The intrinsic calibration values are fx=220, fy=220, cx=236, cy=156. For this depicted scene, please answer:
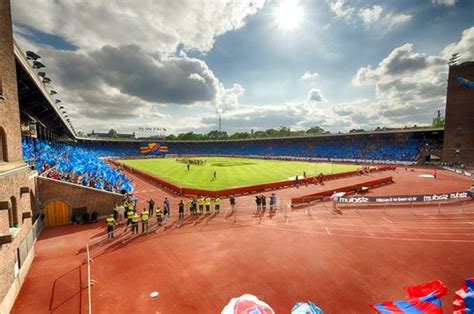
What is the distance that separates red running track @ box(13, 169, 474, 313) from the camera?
8.27 m

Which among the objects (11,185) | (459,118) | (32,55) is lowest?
(11,185)

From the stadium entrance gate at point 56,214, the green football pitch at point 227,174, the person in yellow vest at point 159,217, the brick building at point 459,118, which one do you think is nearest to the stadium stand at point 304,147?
the brick building at point 459,118

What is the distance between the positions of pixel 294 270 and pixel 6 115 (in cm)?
1465

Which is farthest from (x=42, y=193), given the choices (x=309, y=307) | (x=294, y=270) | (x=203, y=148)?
(x=203, y=148)

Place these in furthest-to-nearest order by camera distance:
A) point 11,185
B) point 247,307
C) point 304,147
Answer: point 304,147 < point 11,185 < point 247,307

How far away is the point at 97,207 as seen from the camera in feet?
56.6

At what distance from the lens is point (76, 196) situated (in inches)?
648

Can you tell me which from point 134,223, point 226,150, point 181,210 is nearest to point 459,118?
point 181,210

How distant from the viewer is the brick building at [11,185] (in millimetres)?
8238

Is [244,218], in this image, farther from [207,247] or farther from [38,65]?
[38,65]

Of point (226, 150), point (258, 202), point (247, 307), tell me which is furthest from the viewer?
point (226, 150)

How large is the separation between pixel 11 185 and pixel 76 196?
7570 mm

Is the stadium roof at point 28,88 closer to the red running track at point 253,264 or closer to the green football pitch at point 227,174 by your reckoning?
the red running track at point 253,264

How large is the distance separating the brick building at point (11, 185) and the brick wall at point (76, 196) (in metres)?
4.45
